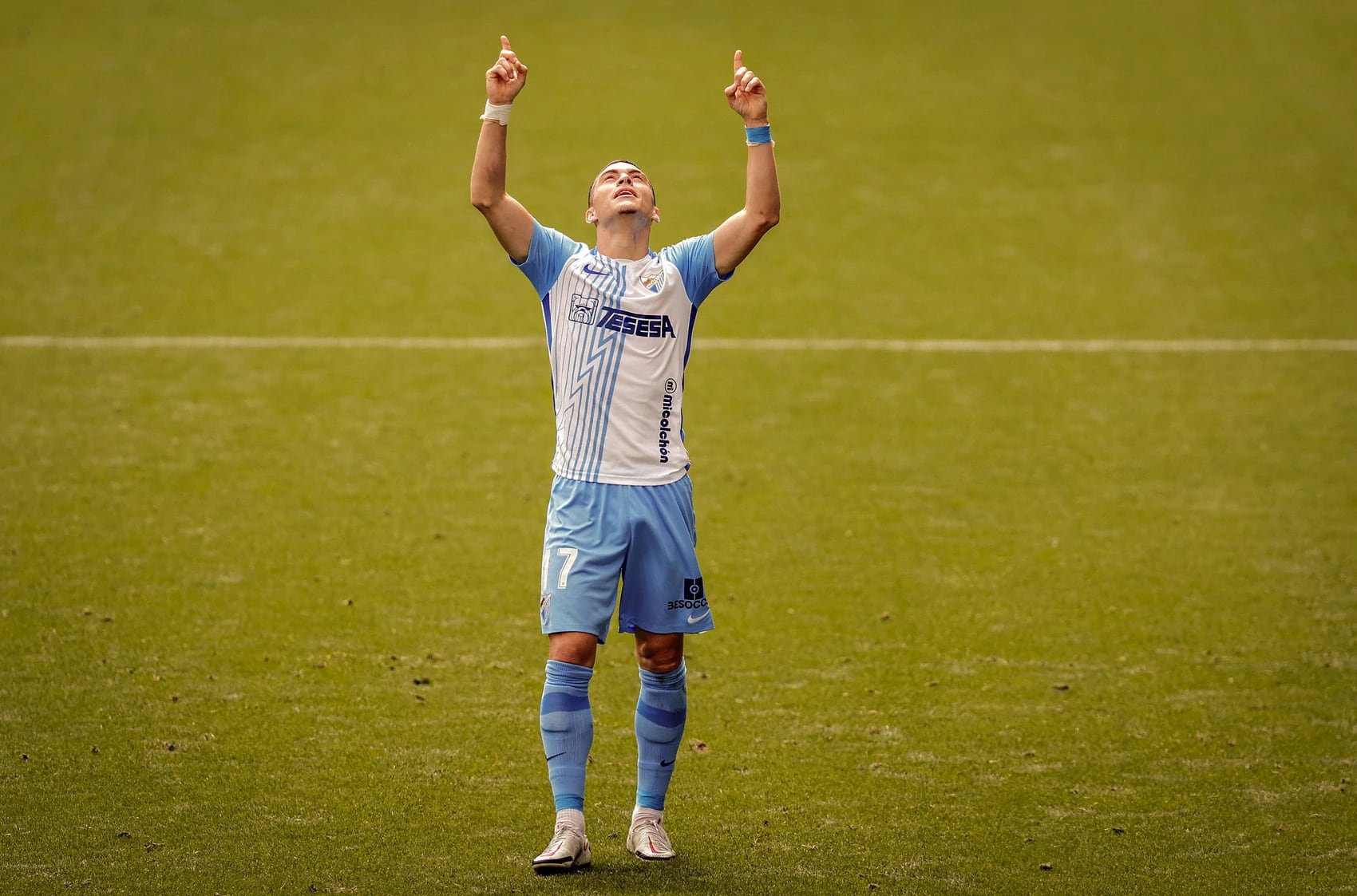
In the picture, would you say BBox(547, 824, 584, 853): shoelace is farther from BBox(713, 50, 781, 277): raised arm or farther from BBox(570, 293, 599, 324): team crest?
BBox(713, 50, 781, 277): raised arm

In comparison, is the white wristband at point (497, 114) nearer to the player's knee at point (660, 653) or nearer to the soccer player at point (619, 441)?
the soccer player at point (619, 441)

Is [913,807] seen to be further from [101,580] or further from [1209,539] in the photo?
[101,580]

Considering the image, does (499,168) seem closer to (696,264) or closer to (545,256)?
(545,256)

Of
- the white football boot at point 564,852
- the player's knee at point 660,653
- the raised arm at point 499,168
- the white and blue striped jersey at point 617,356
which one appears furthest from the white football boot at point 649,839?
the raised arm at point 499,168

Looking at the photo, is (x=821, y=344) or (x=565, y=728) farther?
(x=821, y=344)

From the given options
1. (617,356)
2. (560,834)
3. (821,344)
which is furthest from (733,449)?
(560,834)

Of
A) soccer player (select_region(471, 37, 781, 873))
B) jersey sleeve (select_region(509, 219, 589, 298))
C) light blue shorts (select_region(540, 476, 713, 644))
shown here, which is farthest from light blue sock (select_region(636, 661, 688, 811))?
jersey sleeve (select_region(509, 219, 589, 298))

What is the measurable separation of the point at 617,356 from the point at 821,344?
22.9 feet

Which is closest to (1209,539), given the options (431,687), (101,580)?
(431,687)

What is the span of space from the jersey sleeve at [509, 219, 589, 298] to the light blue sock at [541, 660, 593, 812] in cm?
133

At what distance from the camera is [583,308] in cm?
505

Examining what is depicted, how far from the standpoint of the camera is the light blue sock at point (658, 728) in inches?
199

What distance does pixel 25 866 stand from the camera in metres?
4.86

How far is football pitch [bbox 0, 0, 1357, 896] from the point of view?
18.1ft
